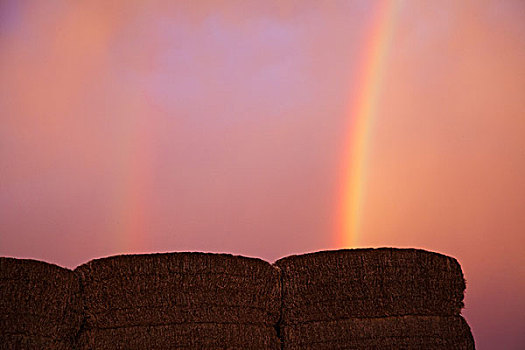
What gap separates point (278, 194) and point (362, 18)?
1047 mm

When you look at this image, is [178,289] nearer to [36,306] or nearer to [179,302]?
[179,302]

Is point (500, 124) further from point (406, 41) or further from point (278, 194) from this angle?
point (278, 194)

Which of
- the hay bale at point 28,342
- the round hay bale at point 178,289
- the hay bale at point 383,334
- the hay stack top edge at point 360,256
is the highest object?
the hay stack top edge at point 360,256

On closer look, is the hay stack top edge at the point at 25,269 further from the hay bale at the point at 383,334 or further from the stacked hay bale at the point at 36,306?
the hay bale at the point at 383,334

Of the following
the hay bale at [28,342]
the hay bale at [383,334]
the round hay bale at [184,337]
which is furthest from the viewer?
the hay bale at [383,334]

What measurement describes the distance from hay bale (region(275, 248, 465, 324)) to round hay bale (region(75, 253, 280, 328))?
6cm

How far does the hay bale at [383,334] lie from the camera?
1.99 metres

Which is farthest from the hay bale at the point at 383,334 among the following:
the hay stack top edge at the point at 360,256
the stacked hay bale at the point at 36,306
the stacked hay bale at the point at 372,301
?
the stacked hay bale at the point at 36,306

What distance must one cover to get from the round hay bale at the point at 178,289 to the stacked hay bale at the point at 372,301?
0.23ft

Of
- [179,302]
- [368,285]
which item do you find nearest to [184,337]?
[179,302]

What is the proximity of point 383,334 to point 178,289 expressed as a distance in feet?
1.82

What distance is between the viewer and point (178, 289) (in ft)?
6.39

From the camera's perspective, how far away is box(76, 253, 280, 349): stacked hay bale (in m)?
1.89

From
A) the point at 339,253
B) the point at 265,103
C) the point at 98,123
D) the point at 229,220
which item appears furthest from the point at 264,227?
the point at 339,253
